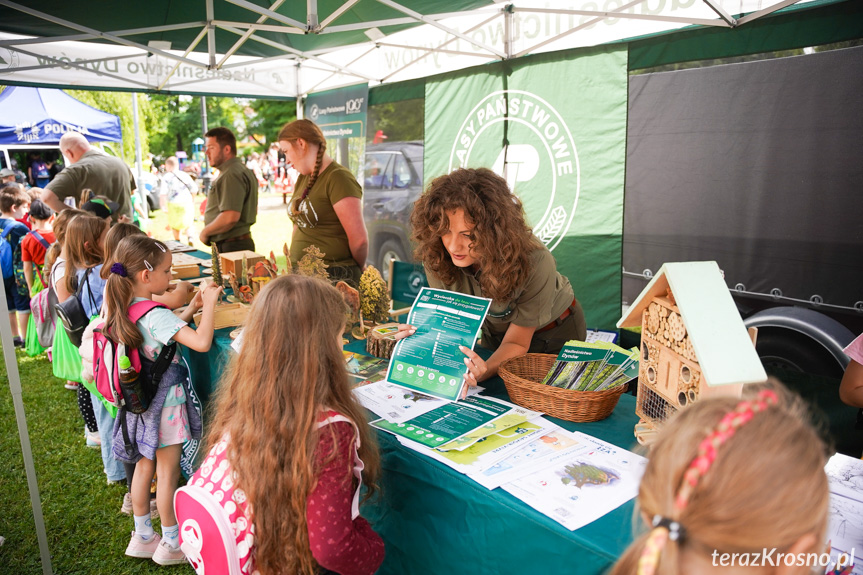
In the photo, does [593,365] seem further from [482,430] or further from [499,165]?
[499,165]

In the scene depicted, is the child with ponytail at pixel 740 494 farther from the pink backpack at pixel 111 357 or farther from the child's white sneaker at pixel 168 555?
the child's white sneaker at pixel 168 555

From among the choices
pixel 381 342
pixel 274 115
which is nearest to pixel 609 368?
pixel 381 342

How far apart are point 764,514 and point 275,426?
1025mm

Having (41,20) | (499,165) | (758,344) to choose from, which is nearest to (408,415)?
(758,344)

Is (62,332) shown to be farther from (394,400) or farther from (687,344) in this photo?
(687,344)

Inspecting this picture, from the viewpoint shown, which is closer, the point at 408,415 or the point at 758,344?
the point at 408,415

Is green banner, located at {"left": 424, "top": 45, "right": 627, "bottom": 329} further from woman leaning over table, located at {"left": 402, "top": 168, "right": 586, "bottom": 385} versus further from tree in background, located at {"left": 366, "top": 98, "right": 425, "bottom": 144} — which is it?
woman leaning over table, located at {"left": 402, "top": 168, "right": 586, "bottom": 385}

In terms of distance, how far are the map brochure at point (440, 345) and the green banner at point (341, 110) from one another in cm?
506

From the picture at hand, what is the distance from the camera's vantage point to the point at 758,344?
3658mm

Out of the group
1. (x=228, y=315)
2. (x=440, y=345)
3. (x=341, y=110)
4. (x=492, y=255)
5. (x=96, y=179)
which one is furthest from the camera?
(x=341, y=110)

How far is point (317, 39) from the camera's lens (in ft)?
18.2

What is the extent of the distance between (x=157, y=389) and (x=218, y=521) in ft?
4.30

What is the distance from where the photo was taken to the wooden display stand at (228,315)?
2.93m

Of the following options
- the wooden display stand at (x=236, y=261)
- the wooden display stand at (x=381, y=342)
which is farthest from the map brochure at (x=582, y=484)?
the wooden display stand at (x=236, y=261)
